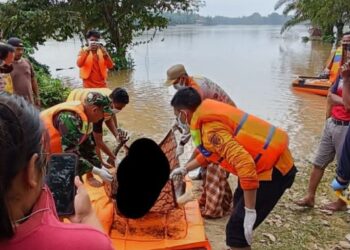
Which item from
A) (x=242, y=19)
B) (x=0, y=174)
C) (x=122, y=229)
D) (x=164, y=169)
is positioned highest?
(x=0, y=174)

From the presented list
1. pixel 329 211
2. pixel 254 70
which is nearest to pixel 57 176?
pixel 329 211

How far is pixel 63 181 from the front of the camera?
1.45m

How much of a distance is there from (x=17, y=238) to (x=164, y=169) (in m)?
2.05

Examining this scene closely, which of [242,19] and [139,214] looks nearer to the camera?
[139,214]

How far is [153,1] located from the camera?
16.2 metres

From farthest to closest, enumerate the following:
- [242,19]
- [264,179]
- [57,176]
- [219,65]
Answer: [242,19] < [219,65] < [264,179] < [57,176]

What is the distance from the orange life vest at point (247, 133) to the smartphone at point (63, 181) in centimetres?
130

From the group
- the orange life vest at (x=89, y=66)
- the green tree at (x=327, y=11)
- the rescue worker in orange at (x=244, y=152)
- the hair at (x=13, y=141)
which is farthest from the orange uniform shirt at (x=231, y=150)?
the green tree at (x=327, y=11)

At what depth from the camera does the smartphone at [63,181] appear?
142 cm

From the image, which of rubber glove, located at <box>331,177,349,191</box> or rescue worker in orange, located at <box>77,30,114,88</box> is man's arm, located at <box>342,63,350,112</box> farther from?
rescue worker in orange, located at <box>77,30,114,88</box>

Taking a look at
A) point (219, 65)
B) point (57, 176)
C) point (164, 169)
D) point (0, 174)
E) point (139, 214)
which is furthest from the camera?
point (219, 65)

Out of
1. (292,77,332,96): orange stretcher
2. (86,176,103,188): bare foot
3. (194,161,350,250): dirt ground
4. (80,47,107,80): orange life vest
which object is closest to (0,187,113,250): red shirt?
(194,161,350,250): dirt ground

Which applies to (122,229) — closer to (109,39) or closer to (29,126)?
(29,126)

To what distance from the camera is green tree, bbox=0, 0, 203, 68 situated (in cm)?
1417
